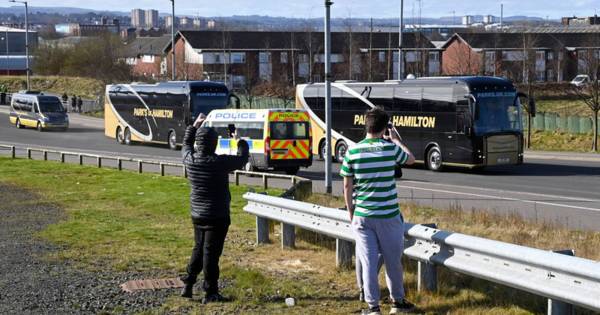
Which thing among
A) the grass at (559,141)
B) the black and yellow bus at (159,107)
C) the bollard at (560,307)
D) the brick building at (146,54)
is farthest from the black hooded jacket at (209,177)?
the brick building at (146,54)

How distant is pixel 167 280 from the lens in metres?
10.7

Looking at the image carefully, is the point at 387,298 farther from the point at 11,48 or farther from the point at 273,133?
the point at 11,48

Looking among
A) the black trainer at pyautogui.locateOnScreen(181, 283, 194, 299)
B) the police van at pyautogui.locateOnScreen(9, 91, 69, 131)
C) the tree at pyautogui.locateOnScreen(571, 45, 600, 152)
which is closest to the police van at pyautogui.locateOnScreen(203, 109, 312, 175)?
the tree at pyautogui.locateOnScreen(571, 45, 600, 152)

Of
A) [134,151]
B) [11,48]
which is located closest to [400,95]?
[134,151]

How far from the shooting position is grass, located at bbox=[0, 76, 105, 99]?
301 ft

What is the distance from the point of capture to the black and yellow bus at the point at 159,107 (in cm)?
4338

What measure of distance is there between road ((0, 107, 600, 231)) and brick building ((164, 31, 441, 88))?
140 feet

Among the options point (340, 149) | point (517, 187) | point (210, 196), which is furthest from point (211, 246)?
point (340, 149)

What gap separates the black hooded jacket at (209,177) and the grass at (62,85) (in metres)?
81.9

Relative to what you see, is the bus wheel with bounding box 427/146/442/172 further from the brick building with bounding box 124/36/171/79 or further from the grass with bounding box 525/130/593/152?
the brick building with bounding box 124/36/171/79

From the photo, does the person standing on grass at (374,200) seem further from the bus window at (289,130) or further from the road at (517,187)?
the bus window at (289,130)

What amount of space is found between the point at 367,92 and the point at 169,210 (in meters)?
20.7

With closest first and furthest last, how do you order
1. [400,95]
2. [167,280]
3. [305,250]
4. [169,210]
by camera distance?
[167,280]
[305,250]
[169,210]
[400,95]

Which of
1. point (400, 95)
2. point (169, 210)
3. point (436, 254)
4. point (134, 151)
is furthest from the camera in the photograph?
point (134, 151)
